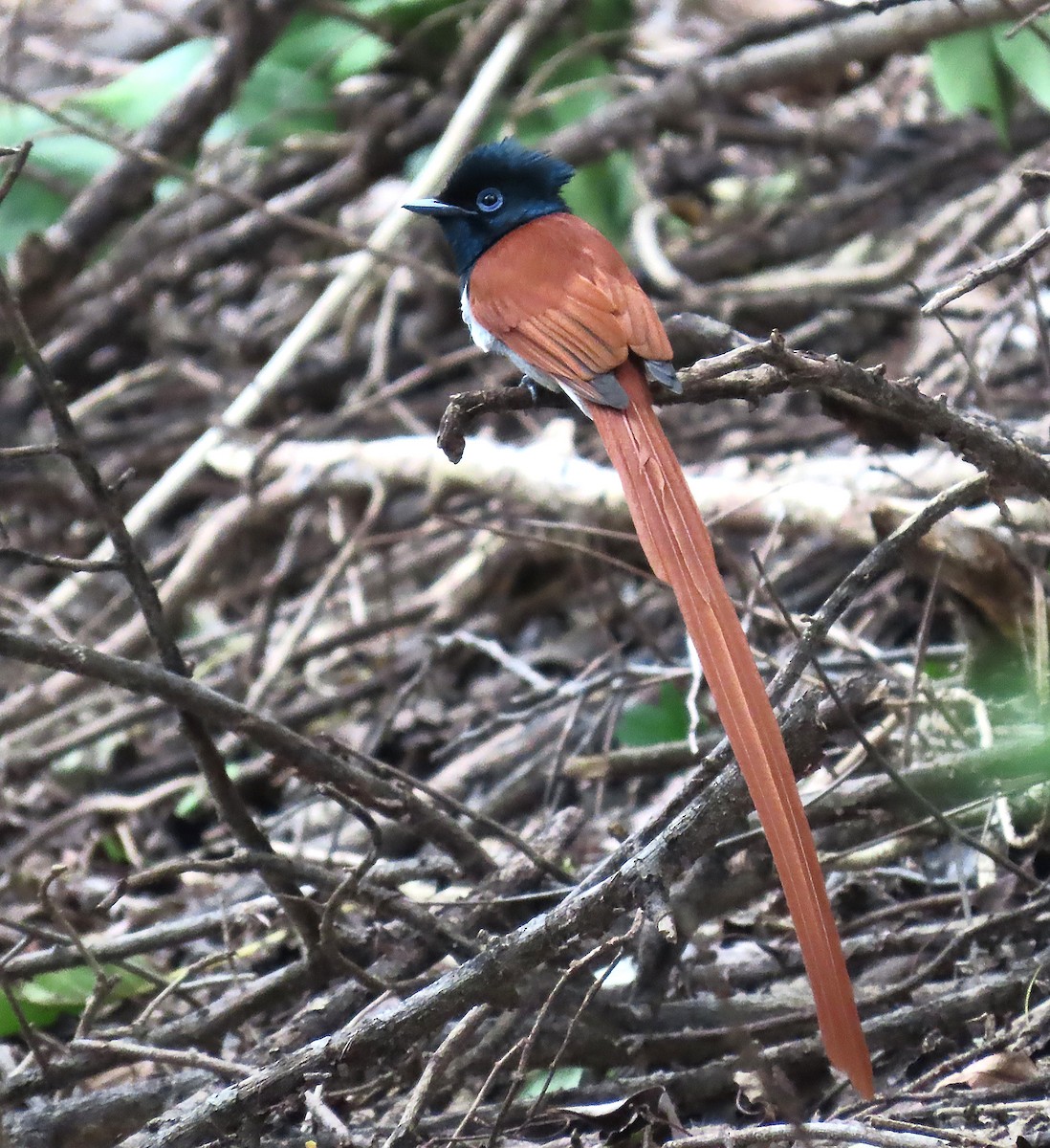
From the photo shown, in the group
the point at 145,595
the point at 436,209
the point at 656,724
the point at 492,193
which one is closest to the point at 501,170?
the point at 492,193

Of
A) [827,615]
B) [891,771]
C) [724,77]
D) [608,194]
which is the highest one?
[724,77]

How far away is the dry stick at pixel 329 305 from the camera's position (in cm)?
478

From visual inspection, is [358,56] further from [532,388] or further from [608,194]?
[532,388]

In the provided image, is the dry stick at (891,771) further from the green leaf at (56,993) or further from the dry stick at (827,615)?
the green leaf at (56,993)

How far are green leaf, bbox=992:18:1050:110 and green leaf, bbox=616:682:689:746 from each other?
236 cm

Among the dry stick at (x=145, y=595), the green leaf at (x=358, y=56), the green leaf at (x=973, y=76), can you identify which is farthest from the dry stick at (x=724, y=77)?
the dry stick at (x=145, y=595)

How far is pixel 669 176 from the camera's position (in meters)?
6.69

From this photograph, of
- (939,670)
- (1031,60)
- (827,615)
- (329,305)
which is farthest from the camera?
(329,305)

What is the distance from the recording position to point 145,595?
7.83 ft

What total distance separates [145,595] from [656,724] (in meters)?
1.53

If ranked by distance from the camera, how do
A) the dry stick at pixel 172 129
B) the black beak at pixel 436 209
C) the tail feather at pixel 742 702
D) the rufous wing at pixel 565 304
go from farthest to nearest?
the dry stick at pixel 172 129
the black beak at pixel 436 209
the rufous wing at pixel 565 304
the tail feather at pixel 742 702

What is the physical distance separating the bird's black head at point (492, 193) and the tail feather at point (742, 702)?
1297 mm

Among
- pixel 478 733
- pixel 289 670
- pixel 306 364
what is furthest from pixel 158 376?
pixel 478 733

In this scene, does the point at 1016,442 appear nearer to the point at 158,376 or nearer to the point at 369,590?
the point at 369,590
